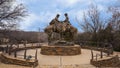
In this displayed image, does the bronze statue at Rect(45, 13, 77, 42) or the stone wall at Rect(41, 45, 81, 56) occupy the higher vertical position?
the bronze statue at Rect(45, 13, 77, 42)

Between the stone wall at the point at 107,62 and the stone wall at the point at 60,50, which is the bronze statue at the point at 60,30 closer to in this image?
the stone wall at the point at 60,50

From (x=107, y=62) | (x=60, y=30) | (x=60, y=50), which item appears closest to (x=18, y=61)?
(x=60, y=50)

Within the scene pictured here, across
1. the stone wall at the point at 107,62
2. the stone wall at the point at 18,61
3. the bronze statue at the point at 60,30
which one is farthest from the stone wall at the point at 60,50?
the stone wall at the point at 18,61

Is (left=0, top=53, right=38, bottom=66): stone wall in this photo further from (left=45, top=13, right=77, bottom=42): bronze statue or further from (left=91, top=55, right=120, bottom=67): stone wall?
(left=45, top=13, right=77, bottom=42): bronze statue

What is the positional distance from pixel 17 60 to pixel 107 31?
21.7 metres

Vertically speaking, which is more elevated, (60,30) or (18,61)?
(60,30)

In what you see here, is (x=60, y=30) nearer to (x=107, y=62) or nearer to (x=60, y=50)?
(x=60, y=50)

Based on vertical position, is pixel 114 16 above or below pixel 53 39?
above

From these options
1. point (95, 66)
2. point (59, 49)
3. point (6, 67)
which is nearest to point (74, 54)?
point (59, 49)

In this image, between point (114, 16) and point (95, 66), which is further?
point (114, 16)

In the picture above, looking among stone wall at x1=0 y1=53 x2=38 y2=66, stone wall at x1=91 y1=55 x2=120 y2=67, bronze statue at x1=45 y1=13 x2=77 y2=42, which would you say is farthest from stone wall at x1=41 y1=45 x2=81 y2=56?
stone wall at x1=0 y1=53 x2=38 y2=66

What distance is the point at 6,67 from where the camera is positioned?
15641 mm

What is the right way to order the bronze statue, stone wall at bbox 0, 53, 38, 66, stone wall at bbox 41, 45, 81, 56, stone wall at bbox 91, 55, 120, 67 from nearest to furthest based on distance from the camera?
stone wall at bbox 0, 53, 38, 66 < stone wall at bbox 91, 55, 120, 67 < stone wall at bbox 41, 45, 81, 56 < the bronze statue

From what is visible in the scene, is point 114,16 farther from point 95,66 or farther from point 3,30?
point 95,66
